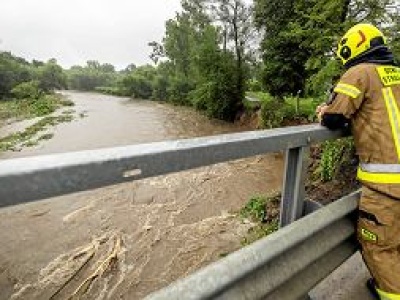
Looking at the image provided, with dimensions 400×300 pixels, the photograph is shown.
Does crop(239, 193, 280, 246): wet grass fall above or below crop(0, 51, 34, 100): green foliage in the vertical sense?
below

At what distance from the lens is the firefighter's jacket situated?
2383 mm

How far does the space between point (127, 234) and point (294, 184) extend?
7.66 meters

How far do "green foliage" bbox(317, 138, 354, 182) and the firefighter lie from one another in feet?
23.1

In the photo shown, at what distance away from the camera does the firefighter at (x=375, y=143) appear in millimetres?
2307

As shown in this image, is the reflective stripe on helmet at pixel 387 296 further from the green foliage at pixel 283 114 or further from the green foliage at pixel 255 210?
the green foliage at pixel 283 114

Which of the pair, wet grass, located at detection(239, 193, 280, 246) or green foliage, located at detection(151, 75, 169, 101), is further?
green foliage, located at detection(151, 75, 169, 101)

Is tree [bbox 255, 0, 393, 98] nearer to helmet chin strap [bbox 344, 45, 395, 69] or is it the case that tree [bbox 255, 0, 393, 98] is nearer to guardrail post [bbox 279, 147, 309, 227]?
helmet chin strap [bbox 344, 45, 395, 69]

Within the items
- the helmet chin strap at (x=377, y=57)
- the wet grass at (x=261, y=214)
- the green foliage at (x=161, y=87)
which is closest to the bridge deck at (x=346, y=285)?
the helmet chin strap at (x=377, y=57)

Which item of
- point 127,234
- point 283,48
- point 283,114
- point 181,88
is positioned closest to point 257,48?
point 283,48

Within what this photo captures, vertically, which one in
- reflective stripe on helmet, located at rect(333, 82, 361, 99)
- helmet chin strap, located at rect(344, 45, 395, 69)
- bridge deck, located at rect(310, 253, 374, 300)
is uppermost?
helmet chin strap, located at rect(344, 45, 395, 69)

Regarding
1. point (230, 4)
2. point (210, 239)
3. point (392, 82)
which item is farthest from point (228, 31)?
point (392, 82)

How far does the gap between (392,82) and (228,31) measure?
29.1 metres

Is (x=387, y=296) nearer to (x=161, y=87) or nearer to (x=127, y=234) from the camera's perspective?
(x=127, y=234)

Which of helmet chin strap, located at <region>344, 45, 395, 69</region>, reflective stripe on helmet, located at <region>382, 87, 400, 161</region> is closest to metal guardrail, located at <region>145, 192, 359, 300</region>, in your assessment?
reflective stripe on helmet, located at <region>382, 87, 400, 161</region>
